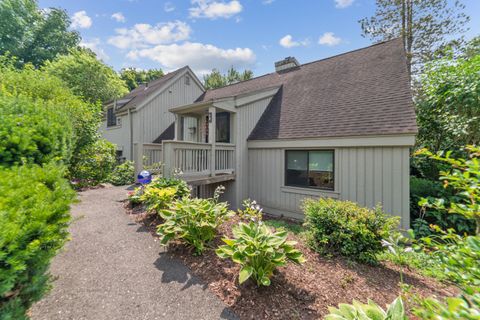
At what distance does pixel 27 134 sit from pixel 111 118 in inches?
520

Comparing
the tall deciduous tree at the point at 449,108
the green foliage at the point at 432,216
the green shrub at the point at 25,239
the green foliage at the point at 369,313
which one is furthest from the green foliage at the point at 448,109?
the green shrub at the point at 25,239

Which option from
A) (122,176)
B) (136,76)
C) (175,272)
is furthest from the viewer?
(136,76)

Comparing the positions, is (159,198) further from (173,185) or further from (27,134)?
(27,134)

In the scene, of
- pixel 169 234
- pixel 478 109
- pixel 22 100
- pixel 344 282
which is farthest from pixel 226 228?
pixel 478 109

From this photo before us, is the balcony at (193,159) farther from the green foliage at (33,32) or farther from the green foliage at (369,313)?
the green foliage at (33,32)

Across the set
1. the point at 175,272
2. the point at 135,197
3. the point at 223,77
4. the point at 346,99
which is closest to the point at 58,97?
the point at 135,197

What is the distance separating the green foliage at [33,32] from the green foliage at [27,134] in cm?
2580

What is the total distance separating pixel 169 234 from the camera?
3629 millimetres

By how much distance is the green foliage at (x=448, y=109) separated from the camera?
6137mm

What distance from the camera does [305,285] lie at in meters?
2.89

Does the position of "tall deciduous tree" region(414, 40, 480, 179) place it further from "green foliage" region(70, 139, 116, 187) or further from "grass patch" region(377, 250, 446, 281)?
Result: "green foliage" region(70, 139, 116, 187)

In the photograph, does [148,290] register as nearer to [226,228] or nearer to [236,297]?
[236,297]

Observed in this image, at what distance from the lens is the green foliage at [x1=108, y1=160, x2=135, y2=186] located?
9.62 metres

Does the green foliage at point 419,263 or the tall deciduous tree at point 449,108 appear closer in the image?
the green foliage at point 419,263
